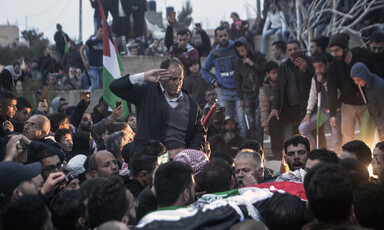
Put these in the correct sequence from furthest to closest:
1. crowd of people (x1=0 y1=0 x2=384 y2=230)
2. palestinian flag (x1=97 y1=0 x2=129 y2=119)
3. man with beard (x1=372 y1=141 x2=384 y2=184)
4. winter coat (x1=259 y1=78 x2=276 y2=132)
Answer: winter coat (x1=259 y1=78 x2=276 y2=132) < palestinian flag (x1=97 y1=0 x2=129 y2=119) < man with beard (x1=372 y1=141 x2=384 y2=184) < crowd of people (x1=0 y1=0 x2=384 y2=230)

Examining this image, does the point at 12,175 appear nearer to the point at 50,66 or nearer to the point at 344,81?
the point at 344,81

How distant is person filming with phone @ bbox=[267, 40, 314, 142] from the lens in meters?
10.2

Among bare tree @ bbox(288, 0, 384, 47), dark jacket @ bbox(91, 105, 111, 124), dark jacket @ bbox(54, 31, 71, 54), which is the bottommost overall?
dark jacket @ bbox(91, 105, 111, 124)

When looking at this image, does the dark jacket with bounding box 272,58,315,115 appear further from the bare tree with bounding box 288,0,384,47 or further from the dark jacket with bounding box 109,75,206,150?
the bare tree with bounding box 288,0,384,47

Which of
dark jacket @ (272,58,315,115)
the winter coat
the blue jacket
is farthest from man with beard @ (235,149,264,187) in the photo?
the blue jacket

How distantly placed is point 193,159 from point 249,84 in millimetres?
5347

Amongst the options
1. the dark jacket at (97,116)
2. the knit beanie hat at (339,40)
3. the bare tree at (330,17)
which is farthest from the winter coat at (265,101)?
the bare tree at (330,17)

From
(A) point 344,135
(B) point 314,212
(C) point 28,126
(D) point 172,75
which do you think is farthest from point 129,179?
(A) point 344,135

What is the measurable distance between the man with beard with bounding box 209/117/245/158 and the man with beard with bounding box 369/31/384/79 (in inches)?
96.6

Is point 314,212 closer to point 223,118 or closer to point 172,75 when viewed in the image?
point 172,75

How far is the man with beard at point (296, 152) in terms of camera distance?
694 cm

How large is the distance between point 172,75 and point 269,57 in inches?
448

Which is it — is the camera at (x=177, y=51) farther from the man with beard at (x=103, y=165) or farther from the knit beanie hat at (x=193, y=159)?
the knit beanie hat at (x=193, y=159)

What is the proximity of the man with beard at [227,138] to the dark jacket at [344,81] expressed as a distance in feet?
5.56
